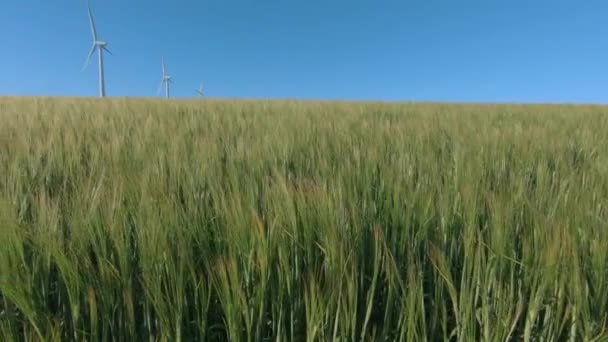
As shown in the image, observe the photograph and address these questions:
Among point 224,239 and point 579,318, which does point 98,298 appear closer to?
point 224,239

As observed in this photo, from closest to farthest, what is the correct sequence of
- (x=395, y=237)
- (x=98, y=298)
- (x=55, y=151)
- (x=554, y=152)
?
(x=98, y=298) < (x=395, y=237) < (x=55, y=151) < (x=554, y=152)

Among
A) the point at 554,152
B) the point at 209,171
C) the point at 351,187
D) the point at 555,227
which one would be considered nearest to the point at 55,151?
the point at 209,171

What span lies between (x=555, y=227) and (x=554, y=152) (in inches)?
39.8

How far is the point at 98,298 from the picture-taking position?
530mm

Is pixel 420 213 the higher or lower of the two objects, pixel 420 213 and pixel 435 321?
the higher

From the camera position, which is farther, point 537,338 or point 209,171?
point 209,171

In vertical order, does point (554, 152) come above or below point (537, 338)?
above

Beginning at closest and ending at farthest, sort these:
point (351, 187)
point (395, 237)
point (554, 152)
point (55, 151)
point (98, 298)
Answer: point (98, 298)
point (395, 237)
point (351, 187)
point (55, 151)
point (554, 152)

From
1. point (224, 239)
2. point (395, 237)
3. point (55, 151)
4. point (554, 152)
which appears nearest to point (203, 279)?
point (224, 239)

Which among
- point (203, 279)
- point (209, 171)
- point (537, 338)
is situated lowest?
point (537, 338)

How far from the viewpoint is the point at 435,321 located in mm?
573

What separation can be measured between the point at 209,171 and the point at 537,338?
685mm

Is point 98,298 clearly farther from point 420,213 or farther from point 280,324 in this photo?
point 420,213

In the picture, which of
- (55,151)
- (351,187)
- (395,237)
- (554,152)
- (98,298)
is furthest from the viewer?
(554,152)
